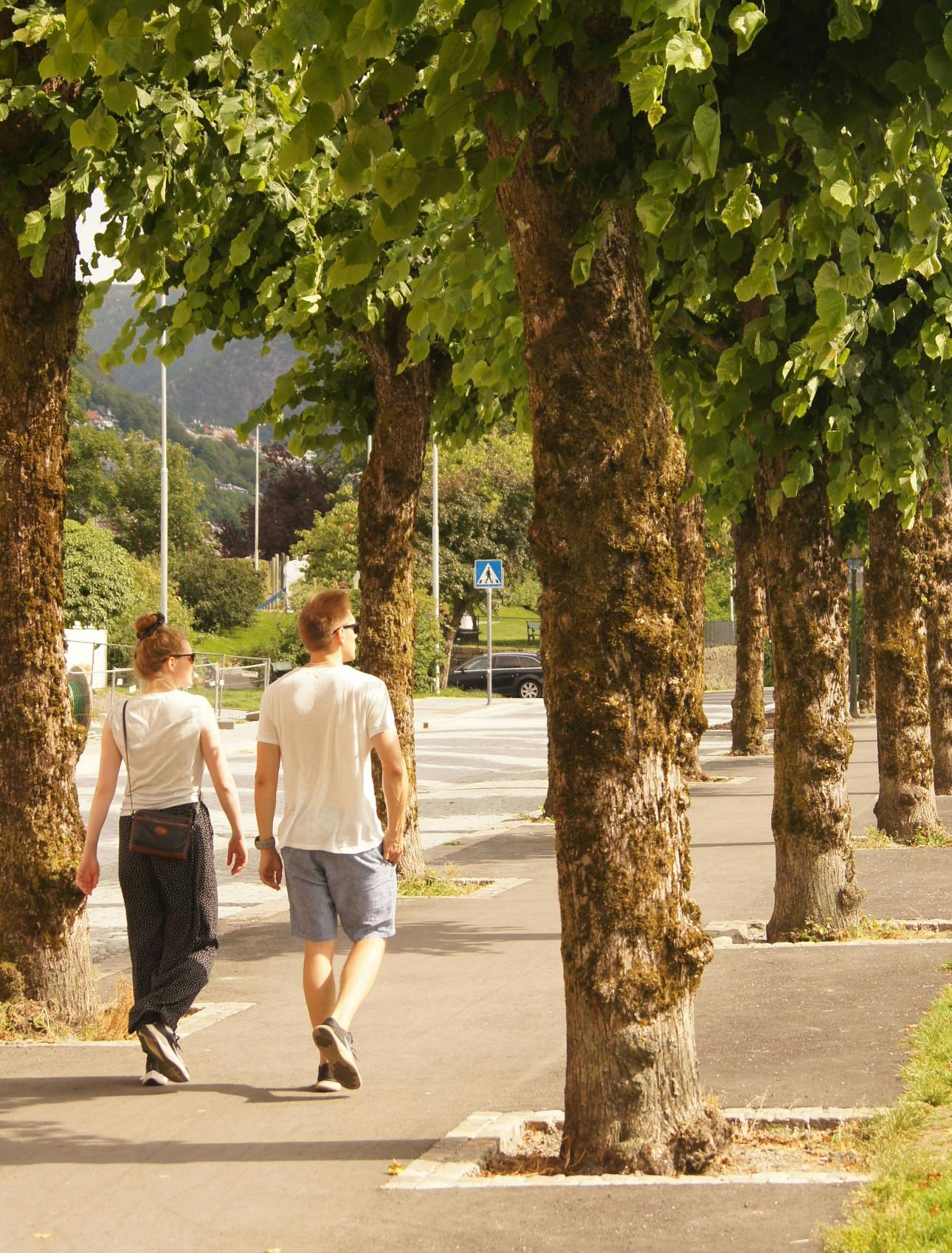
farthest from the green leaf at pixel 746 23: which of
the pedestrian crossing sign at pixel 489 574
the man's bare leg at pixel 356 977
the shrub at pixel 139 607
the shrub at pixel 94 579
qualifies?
the shrub at pixel 94 579

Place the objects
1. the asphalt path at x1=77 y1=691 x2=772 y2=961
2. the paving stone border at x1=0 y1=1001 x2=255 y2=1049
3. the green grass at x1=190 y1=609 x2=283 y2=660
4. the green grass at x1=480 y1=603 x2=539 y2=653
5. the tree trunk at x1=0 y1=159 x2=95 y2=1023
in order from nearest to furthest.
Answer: the paving stone border at x1=0 y1=1001 x2=255 y2=1049 → the tree trunk at x1=0 y1=159 x2=95 y2=1023 → the asphalt path at x1=77 y1=691 x2=772 y2=961 → the green grass at x1=190 y1=609 x2=283 y2=660 → the green grass at x1=480 y1=603 x2=539 y2=653

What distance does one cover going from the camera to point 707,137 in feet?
14.7

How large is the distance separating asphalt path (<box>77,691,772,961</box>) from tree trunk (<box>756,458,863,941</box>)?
168 inches

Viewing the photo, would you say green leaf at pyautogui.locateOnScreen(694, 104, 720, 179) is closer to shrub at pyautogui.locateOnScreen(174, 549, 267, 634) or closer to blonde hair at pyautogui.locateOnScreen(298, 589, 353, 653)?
blonde hair at pyautogui.locateOnScreen(298, 589, 353, 653)

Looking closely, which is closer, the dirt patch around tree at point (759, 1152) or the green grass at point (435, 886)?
the dirt patch around tree at point (759, 1152)

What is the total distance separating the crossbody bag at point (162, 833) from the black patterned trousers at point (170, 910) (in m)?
0.03

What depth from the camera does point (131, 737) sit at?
694cm

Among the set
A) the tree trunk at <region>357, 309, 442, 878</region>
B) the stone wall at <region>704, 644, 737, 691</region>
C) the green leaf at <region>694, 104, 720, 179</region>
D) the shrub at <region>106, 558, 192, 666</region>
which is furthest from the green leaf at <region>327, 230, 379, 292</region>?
the stone wall at <region>704, 644, 737, 691</region>

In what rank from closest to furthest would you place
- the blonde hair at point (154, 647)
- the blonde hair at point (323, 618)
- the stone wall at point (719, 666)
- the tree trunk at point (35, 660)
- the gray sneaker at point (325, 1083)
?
the gray sneaker at point (325, 1083) < the blonde hair at point (323, 618) < the blonde hair at point (154, 647) < the tree trunk at point (35, 660) < the stone wall at point (719, 666)

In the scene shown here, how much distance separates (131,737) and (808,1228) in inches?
142

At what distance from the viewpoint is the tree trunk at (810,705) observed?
9.65 metres

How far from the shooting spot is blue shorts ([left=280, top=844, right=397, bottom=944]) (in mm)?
6449

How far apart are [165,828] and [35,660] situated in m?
1.16

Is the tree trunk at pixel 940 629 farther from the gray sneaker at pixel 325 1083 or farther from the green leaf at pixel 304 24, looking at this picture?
the green leaf at pixel 304 24
